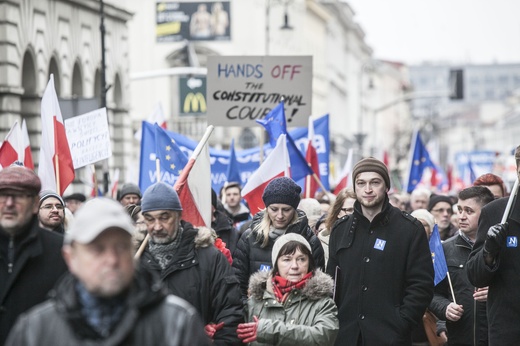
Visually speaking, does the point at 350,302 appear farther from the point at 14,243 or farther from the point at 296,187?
the point at 14,243

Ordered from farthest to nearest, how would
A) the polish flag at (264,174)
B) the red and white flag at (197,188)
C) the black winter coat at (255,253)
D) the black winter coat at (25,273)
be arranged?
the polish flag at (264,174) < the red and white flag at (197,188) < the black winter coat at (255,253) < the black winter coat at (25,273)

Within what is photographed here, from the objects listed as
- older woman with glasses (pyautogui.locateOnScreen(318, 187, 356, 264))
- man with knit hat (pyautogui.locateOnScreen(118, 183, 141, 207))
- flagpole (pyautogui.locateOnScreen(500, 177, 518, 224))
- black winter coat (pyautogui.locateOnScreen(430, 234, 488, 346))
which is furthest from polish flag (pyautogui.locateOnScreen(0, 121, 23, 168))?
flagpole (pyautogui.locateOnScreen(500, 177, 518, 224))

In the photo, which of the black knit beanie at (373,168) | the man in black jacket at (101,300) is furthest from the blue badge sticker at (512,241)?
the man in black jacket at (101,300)

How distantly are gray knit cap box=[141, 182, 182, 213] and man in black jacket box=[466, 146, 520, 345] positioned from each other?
191 cm

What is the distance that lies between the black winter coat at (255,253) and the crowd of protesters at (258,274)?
0.03 feet

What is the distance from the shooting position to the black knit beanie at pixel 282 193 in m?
8.84

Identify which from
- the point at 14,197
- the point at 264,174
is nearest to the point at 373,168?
the point at 14,197

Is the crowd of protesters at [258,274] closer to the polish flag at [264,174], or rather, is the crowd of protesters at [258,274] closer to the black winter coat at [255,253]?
the black winter coat at [255,253]

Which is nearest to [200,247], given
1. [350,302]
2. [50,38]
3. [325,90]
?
[350,302]

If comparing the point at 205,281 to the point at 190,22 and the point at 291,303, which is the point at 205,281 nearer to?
the point at 291,303

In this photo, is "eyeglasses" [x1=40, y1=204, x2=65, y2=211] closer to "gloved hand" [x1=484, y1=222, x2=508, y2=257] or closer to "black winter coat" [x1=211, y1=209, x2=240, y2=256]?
"black winter coat" [x1=211, y1=209, x2=240, y2=256]

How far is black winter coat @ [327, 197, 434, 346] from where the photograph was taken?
8227 millimetres

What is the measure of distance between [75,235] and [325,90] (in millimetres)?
76957

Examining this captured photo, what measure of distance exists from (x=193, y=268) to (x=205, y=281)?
99mm
